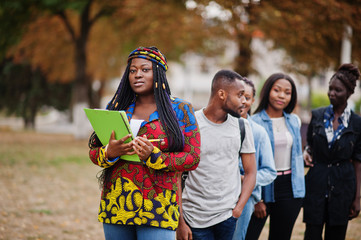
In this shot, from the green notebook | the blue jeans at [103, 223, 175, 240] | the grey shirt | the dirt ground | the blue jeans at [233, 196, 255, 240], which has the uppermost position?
the green notebook

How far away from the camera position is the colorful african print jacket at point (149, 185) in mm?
2648

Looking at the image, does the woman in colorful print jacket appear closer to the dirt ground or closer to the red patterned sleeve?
the red patterned sleeve

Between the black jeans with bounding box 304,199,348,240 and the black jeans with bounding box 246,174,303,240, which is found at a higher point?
the black jeans with bounding box 246,174,303,240

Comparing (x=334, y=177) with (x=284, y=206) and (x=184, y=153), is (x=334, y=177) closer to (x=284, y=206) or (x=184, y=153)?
(x=284, y=206)

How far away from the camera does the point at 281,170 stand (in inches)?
166

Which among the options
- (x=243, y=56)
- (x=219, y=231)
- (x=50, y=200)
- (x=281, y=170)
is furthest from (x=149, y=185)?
(x=243, y=56)

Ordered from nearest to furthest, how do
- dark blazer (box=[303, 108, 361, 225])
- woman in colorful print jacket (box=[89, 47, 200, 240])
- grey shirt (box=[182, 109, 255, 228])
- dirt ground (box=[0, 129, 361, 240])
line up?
woman in colorful print jacket (box=[89, 47, 200, 240]) → grey shirt (box=[182, 109, 255, 228]) → dark blazer (box=[303, 108, 361, 225]) → dirt ground (box=[0, 129, 361, 240])

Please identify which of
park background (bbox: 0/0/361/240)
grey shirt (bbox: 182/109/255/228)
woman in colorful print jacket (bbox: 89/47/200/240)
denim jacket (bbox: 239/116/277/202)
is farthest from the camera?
park background (bbox: 0/0/361/240)

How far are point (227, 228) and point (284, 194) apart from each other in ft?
3.75

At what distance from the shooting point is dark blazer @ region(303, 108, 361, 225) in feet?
14.0

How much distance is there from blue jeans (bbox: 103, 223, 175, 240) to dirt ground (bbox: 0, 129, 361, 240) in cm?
366

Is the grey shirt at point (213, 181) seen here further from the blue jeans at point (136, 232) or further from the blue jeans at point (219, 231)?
the blue jeans at point (136, 232)

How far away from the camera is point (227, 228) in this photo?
10.6ft

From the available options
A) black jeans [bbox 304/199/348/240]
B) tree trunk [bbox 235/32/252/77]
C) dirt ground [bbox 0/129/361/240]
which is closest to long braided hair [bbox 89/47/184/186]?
black jeans [bbox 304/199/348/240]
